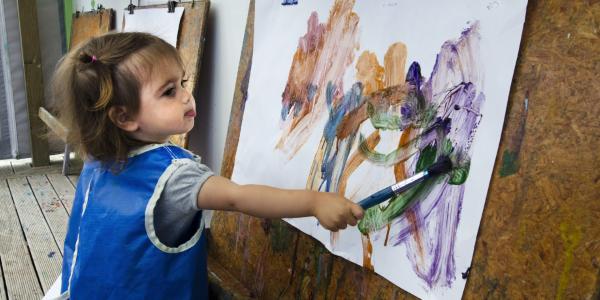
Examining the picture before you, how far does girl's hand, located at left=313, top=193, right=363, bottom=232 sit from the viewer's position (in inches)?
29.2

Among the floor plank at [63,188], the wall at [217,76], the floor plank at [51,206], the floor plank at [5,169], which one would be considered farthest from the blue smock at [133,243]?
the floor plank at [5,169]

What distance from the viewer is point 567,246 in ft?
1.91

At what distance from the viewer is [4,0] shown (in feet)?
11.3

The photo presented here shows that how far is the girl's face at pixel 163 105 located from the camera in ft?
2.93

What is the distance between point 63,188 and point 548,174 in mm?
3248

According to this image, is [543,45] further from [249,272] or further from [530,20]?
[249,272]

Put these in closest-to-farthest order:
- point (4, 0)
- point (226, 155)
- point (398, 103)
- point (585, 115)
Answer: point (585, 115), point (398, 103), point (226, 155), point (4, 0)

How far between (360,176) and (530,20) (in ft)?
1.23

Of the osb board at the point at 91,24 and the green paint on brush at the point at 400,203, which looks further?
the osb board at the point at 91,24

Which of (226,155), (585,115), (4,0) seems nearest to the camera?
(585,115)

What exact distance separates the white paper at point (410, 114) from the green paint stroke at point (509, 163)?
0.02 m

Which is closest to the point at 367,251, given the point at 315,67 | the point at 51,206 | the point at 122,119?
the point at 315,67

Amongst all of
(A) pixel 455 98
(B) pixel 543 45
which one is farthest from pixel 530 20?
(A) pixel 455 98

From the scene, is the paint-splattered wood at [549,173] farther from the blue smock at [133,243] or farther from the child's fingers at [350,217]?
the blue smock at [133,243]
